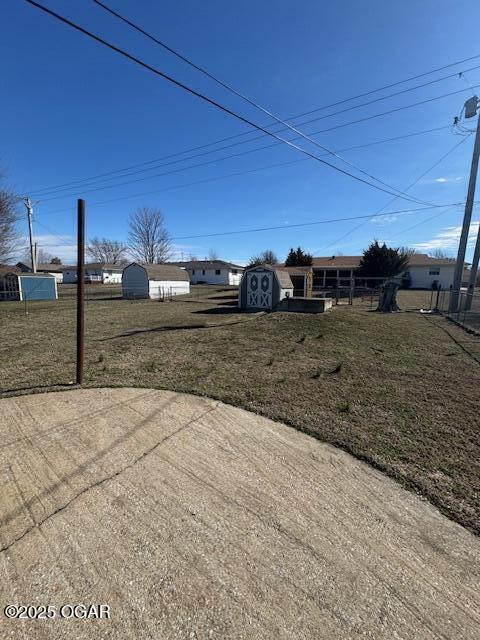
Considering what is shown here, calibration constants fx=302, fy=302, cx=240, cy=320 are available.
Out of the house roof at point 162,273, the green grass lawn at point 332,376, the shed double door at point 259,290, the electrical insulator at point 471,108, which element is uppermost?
the electrical insulator at point 471,108

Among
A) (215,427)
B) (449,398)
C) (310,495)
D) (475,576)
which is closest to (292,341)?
(449,398)

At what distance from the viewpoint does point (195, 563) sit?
6.86 ft

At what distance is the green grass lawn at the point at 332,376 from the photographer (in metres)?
3.46

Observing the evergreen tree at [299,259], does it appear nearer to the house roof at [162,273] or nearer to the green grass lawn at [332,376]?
the house roof at [162,273]

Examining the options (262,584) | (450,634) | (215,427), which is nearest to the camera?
(450,634)

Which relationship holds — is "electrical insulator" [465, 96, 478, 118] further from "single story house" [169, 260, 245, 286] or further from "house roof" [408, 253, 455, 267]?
"single story house" [169, 260, 245, 286]

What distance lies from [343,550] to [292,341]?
288 inches

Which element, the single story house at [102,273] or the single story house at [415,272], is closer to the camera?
the single story house at [415,272]

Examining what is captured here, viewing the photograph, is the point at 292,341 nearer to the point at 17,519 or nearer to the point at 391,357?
the point at 391,357

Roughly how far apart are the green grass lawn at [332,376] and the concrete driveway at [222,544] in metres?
0.58

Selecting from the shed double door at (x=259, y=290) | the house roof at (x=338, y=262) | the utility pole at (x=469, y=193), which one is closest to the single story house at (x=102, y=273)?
the house roof at (x=338, y=262)

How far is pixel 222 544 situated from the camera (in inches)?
88.3

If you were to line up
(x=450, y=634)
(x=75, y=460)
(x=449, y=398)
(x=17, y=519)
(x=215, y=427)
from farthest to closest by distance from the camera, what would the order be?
(x=449, y=398), (x=215, y=427), (x=75, y=460), (x=17, y=519), (x=450, y=634)

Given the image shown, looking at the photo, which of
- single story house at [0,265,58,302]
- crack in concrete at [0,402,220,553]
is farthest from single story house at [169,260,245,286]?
crack in concrete at [0,402,220,553]
